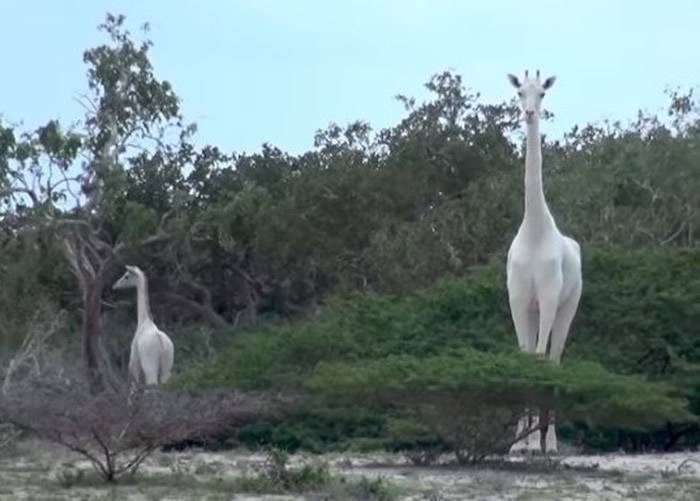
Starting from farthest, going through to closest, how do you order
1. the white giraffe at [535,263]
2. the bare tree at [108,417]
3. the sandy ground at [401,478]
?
the white giraffe at [535,263] → the bare tree at [108,417] → the sandy ground at [401,478]

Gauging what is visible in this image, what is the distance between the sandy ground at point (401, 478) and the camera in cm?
1639

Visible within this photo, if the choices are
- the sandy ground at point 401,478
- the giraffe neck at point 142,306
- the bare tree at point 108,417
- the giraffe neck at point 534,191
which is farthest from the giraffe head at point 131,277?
the bare tree at point 108,417

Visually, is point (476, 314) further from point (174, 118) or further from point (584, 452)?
point (174, 118)

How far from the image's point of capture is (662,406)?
19125 mm

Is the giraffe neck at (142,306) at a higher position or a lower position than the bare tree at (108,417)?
higher

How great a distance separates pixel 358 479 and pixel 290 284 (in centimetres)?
2690

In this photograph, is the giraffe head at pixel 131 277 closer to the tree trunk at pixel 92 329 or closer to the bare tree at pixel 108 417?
the tree trunk at pixel 92 329

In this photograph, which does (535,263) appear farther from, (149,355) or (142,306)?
(142,306)

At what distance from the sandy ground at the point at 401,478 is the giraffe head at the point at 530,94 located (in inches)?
153

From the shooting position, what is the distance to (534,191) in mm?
21719

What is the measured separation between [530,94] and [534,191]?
3.60 ft

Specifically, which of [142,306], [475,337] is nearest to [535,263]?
[475,337]

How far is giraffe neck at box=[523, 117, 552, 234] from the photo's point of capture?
70.8 ft

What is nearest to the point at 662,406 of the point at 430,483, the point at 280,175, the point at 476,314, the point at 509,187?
the point at 430,483
